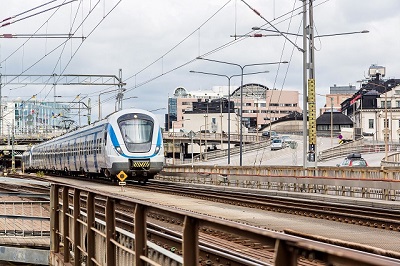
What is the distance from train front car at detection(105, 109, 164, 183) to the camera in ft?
124

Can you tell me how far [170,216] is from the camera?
643 centimetres

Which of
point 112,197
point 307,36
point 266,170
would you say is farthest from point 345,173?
point 112,197

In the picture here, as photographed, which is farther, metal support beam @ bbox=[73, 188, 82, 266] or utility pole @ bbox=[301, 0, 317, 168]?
utility pole @ bbox=[301, 0, 317, 168]

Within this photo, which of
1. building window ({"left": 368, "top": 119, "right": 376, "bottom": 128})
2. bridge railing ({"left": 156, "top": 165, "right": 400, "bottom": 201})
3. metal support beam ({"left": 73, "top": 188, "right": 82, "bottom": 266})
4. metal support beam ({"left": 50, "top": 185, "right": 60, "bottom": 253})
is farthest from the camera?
building window ({"left": 368, "top": 119, "right": 376, "bottom": 128})

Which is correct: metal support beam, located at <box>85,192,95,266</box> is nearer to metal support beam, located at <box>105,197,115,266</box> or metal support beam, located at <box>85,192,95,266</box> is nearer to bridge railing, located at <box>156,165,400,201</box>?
metal support beam, located at <box>105,197,115,266</box>

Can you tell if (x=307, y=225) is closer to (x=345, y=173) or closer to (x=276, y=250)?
(x=276, y=250)

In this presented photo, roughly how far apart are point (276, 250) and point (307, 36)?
3098cm

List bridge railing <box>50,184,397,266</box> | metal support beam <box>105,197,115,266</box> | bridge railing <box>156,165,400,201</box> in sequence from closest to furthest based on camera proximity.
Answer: bridge railing <box>50,184,397,266</box> → metal support beam <box>105,197,115,266</box> → bridge railing <box>156,165,400,201</box>

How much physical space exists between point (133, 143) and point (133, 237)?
3046 cm

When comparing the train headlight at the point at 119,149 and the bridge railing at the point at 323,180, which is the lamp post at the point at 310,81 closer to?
the bridge railing at the point at 323,180

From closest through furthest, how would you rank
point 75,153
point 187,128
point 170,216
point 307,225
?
1. point 170,216
2. point 307,225
3. point 75,153
4. point 187,128

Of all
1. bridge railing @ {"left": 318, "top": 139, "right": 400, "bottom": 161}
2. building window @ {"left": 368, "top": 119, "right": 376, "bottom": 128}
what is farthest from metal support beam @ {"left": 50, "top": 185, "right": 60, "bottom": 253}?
building window @ {"left": 368, "top": 119, "right": 376, "bottom": 128}

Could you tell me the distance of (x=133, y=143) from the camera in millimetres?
38438

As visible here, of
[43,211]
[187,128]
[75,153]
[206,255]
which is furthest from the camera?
[187,128]
